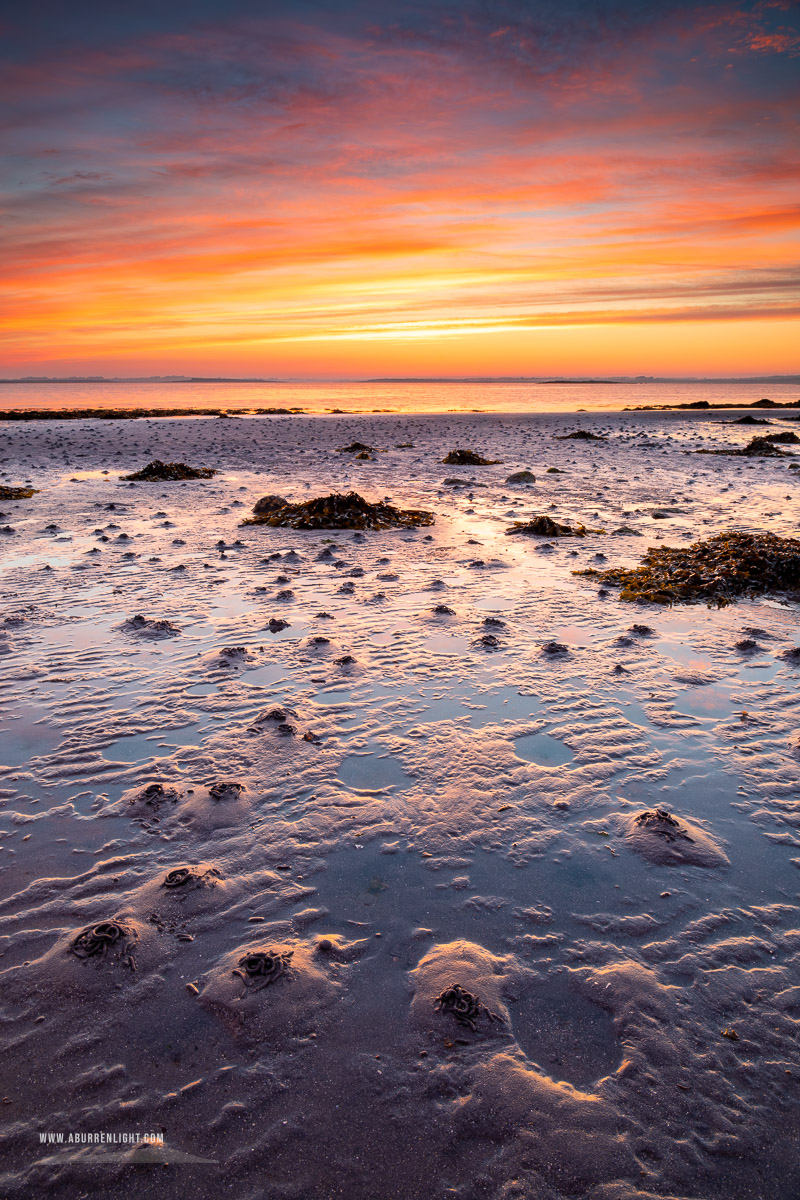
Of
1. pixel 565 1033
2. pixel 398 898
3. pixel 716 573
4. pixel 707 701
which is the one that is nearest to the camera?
pixel 565 1033

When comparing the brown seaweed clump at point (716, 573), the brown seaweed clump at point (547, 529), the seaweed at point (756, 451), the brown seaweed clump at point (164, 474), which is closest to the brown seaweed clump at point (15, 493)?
the brown seaweed clump at point (164, 474)

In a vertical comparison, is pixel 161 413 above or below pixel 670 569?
above

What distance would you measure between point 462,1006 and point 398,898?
811 millimetres

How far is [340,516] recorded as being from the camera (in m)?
14.4

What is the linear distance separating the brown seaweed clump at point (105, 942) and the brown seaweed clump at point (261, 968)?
0.61 m

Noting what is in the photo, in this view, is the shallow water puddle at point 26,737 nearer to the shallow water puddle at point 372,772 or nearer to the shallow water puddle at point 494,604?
the shallow water puddle at point 372,772

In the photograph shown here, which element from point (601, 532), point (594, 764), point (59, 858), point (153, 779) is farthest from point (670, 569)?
point (59, 858)

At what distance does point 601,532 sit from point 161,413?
52657 millimetres

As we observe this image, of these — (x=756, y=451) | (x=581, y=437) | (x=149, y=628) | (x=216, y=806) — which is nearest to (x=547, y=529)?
(x=149, y=628)

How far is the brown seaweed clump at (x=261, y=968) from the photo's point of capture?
3168mm

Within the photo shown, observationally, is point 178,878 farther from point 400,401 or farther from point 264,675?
point 400,401

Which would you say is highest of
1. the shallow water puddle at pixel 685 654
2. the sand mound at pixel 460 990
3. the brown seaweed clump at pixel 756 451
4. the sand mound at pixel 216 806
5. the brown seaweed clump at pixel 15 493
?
the brown seaweed clump at pixel 756 451

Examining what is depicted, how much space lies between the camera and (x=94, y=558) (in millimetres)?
11328

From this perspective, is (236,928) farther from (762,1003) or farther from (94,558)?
(94,558)
